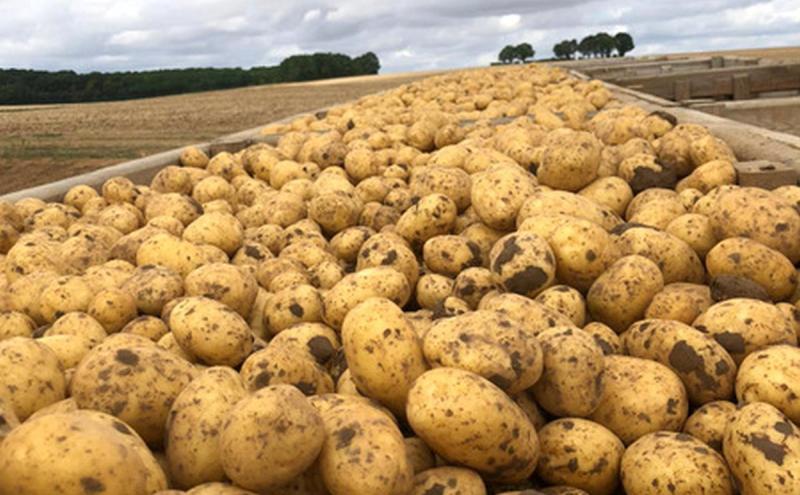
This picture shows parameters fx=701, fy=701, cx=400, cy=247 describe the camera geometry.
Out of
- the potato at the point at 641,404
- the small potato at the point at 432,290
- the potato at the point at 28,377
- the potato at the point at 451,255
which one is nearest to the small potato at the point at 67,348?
the potato at the point at 28,377

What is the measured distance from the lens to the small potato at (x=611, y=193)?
11.1 feet

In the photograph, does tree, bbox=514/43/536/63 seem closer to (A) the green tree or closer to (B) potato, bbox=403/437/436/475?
(A) the green tree

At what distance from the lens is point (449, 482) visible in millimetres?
1649

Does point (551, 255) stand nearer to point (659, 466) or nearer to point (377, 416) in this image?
point (659, 466)

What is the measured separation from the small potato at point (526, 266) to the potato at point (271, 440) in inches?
44.9

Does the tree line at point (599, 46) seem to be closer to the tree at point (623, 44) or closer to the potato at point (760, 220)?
the tree at point (623, 44)

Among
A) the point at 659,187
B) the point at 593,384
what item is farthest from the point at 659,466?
the point at 659,187

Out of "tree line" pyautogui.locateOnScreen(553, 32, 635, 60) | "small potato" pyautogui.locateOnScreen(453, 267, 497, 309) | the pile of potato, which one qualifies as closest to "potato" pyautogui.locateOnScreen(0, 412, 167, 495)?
the pile of potato

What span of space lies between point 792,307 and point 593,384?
99cm

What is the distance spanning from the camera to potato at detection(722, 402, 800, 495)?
1.66 metres

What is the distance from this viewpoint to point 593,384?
1.95 meters

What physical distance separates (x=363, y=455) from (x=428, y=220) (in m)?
1.74

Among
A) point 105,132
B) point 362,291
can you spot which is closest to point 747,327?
point 362,291

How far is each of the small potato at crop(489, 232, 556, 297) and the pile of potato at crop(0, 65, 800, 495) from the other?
0.01 m
